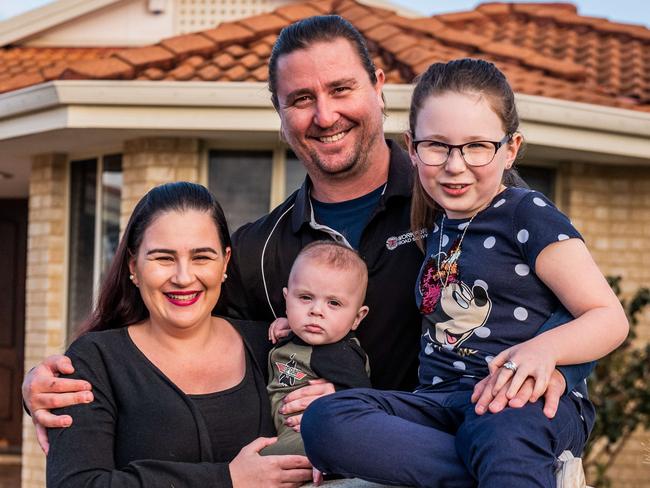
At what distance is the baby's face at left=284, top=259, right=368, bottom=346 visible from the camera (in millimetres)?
3219

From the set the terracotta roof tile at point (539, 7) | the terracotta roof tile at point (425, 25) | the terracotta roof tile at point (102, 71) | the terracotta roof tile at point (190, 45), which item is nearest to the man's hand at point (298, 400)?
the terracotta roof tile at point (102, 71)

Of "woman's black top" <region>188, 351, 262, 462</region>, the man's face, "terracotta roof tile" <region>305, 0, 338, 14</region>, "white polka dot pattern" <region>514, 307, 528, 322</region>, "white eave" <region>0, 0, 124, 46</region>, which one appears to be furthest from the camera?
"white eave" <region>0, 0, 124, 46</region>

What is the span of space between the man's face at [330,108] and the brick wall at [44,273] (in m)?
5.62

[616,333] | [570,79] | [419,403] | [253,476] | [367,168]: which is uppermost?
[570,79]

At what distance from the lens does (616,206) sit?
8.45 m

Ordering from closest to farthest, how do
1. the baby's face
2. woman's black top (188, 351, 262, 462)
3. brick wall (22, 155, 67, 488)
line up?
woman's black top (188, 351, 262, 462)
the baby's face
brick wall (22, 155, 67, 488)

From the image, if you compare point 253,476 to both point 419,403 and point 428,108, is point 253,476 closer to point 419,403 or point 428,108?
point 419,403

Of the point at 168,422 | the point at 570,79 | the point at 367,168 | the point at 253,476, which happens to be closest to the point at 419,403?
the point at 253,476

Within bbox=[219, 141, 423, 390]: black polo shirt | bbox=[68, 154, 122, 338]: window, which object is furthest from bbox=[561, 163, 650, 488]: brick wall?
bbox=[219, 141, 423, 390]: black polo shirt

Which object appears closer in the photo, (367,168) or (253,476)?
(253,476)

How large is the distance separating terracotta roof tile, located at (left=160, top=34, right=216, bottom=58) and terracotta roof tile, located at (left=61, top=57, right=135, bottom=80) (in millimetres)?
476

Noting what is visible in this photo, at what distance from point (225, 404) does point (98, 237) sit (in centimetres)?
599

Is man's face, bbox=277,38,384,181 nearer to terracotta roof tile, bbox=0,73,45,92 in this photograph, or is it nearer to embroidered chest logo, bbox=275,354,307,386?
embroidered chest logo, bbox=275,354,307,386

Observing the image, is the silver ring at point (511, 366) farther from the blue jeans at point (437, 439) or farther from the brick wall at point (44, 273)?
the brick wall at point (44, 273)
